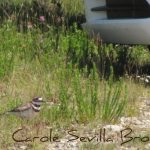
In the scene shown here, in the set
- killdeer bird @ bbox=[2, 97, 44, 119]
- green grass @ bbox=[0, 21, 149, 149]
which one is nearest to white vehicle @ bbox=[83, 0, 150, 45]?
green grass @ bbox=[0, 21, 149, 149]

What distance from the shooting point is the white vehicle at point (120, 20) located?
5.63 metres

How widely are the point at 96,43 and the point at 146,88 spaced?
0.86 metres

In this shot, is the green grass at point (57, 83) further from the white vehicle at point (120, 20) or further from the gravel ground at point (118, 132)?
the white vehicle at point (120, 20)

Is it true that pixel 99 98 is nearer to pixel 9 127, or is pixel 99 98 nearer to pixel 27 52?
pixel 9 127

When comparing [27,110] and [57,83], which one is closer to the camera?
[27,110]

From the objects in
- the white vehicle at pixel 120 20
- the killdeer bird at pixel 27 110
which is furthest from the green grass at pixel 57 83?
the white vehicle at pixel 120 20

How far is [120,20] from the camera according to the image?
5.86 metres

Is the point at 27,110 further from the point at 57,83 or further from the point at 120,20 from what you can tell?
the point at 120,20

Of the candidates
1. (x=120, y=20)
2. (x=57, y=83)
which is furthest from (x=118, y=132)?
(x=120, y=20)

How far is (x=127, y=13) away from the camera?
6.30 m

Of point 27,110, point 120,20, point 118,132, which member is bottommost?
point 118,132

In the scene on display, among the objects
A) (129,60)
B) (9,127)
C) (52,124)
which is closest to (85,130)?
(52,124)

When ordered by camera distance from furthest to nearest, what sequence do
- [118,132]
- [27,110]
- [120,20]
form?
[120,20] → [118,132] → [27,110]

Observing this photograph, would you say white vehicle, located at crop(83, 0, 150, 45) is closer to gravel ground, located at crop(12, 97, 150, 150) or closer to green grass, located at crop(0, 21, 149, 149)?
green grass, located at crop(0, 21, 149, 149)
